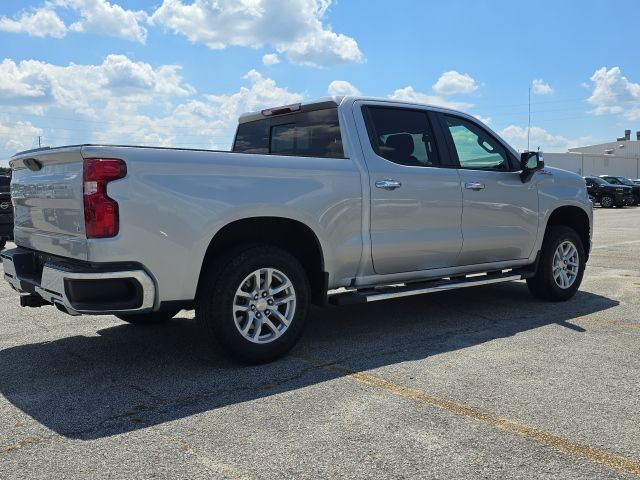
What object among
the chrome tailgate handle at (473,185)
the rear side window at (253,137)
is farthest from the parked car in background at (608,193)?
the rear side window at (253,137)

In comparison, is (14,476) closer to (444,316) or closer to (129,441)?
(129,441)

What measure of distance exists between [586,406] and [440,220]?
7.34 feet

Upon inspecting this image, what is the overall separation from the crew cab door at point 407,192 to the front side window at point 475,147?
304 millimetres

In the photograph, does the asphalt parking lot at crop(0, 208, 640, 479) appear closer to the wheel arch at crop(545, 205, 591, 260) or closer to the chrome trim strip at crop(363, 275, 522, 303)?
the chrome trim strip at crop(363, 275, 522, 303)

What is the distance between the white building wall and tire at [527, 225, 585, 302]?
52.1 m

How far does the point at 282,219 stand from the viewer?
4637 millimetres

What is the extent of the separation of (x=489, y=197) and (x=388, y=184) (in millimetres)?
1365

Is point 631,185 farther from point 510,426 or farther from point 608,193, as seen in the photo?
point 510,426

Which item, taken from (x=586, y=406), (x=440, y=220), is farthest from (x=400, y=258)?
(x=586, y=406)

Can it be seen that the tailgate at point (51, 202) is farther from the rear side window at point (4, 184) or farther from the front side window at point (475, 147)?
the rear side window at point (4, 184)

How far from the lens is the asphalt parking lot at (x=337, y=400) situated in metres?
2.96

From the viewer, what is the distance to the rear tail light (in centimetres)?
379

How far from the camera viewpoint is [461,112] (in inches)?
238

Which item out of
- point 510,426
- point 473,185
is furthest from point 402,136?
point 510,426
